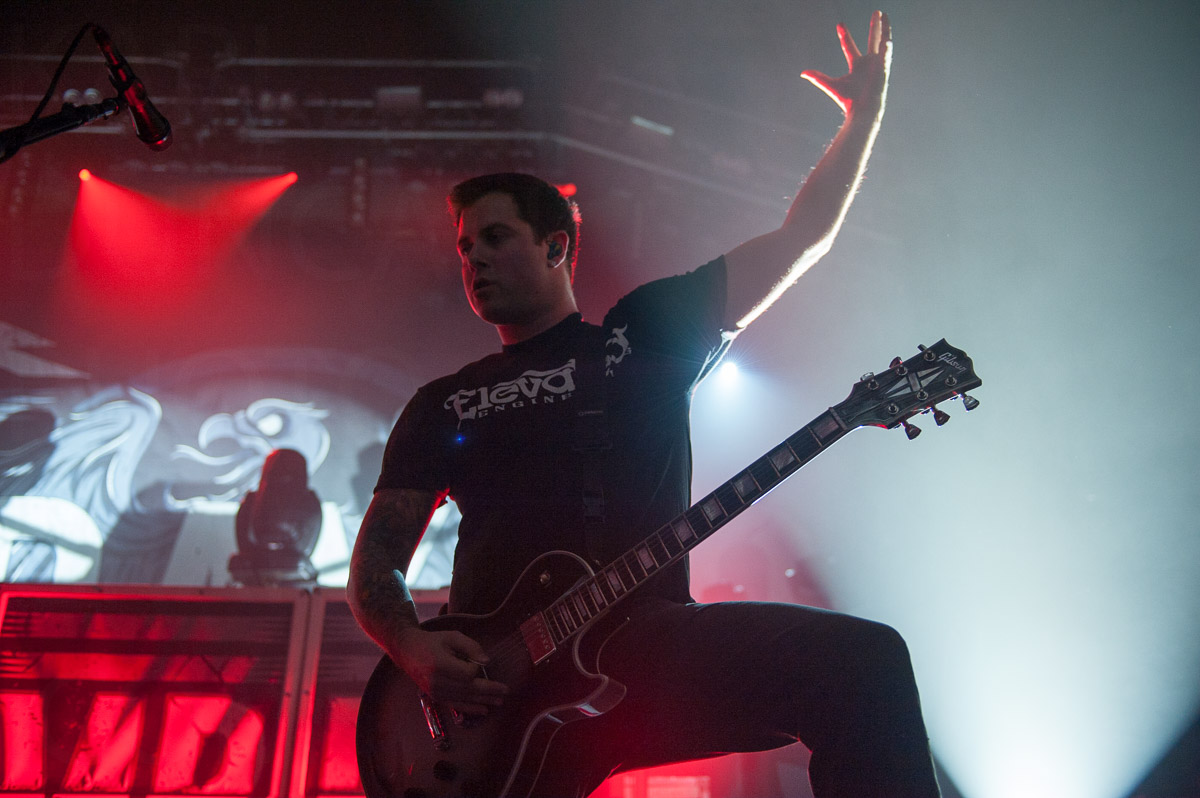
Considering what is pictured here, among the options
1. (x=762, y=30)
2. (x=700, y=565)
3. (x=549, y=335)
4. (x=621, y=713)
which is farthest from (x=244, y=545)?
(x=762, y=30)

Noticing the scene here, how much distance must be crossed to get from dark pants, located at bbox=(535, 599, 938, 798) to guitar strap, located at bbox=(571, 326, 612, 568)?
0.22 meters

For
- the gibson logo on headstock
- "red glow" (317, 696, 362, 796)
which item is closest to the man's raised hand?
the gibson logo on headstock

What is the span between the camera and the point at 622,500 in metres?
1.80

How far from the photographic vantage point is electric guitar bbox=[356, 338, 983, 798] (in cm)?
159

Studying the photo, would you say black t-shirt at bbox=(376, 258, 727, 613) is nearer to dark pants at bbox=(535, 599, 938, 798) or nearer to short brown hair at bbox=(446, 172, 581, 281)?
dark pants at bbox=(535, 599, 938, 798)

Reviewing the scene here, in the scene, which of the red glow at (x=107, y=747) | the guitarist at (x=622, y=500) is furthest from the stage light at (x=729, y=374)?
the red glow at (x=107, y=747)

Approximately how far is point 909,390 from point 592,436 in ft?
2.46

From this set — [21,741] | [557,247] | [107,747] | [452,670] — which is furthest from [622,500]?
[21,741]

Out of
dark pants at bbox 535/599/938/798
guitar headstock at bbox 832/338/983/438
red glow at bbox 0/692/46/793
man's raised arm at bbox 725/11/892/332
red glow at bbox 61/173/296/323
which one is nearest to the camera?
dark pants at bbox 535/599/938/798

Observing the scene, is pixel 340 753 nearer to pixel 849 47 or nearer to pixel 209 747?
pixel 209 747

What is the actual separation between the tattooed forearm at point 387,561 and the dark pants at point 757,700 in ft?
1.56

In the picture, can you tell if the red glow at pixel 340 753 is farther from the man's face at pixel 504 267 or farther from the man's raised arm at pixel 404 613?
the man's face at pixel 504 267

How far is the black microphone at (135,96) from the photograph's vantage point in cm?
245

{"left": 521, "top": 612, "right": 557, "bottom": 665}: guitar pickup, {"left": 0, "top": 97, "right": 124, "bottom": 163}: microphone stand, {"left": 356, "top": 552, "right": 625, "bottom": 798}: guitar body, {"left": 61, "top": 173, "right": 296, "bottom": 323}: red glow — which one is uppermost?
{"left": 61, "top": 173, "right": 296, "bottom": 323}: red glow
